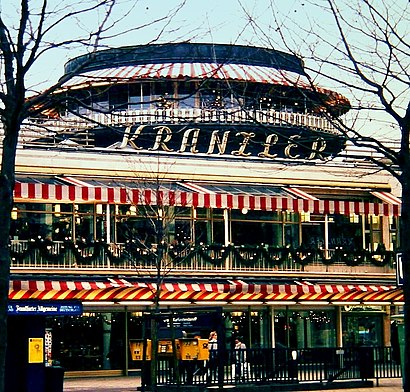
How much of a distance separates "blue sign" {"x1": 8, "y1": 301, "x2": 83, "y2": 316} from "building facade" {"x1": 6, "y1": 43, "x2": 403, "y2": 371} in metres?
10.4

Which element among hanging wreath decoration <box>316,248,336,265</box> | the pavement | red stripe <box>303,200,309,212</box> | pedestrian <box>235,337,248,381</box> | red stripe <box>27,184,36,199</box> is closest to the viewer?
pedestrian <box>235,337,248,381</box>

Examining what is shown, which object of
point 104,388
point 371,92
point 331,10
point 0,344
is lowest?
point 104,388

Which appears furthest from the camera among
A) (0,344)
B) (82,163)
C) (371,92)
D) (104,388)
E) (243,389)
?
(82,163)

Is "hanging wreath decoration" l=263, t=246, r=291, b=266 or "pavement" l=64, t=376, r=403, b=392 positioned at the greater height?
"hanging wreath decoration" l=263, t=246, r=291, b=266

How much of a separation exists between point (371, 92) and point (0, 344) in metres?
7.63

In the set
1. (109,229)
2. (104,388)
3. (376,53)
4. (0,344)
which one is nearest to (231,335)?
(109,229)

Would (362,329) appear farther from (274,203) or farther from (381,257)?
(274,203)

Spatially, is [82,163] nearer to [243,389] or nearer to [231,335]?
[231,335]

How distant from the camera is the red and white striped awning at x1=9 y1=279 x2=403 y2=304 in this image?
45.1m

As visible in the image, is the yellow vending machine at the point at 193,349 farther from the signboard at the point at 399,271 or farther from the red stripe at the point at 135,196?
the red stripe at the point at 135,196

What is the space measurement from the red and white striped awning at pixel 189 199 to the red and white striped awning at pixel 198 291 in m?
3.10

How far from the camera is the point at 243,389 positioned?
32.1m

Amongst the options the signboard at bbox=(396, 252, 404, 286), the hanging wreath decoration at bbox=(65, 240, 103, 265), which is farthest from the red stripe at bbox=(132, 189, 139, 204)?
the signboard at bbox=(396, 252, 404, 286)

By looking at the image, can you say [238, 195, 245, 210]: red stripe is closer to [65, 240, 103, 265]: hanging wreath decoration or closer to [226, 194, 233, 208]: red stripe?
[226, 194, 233, 208]: red stripe
